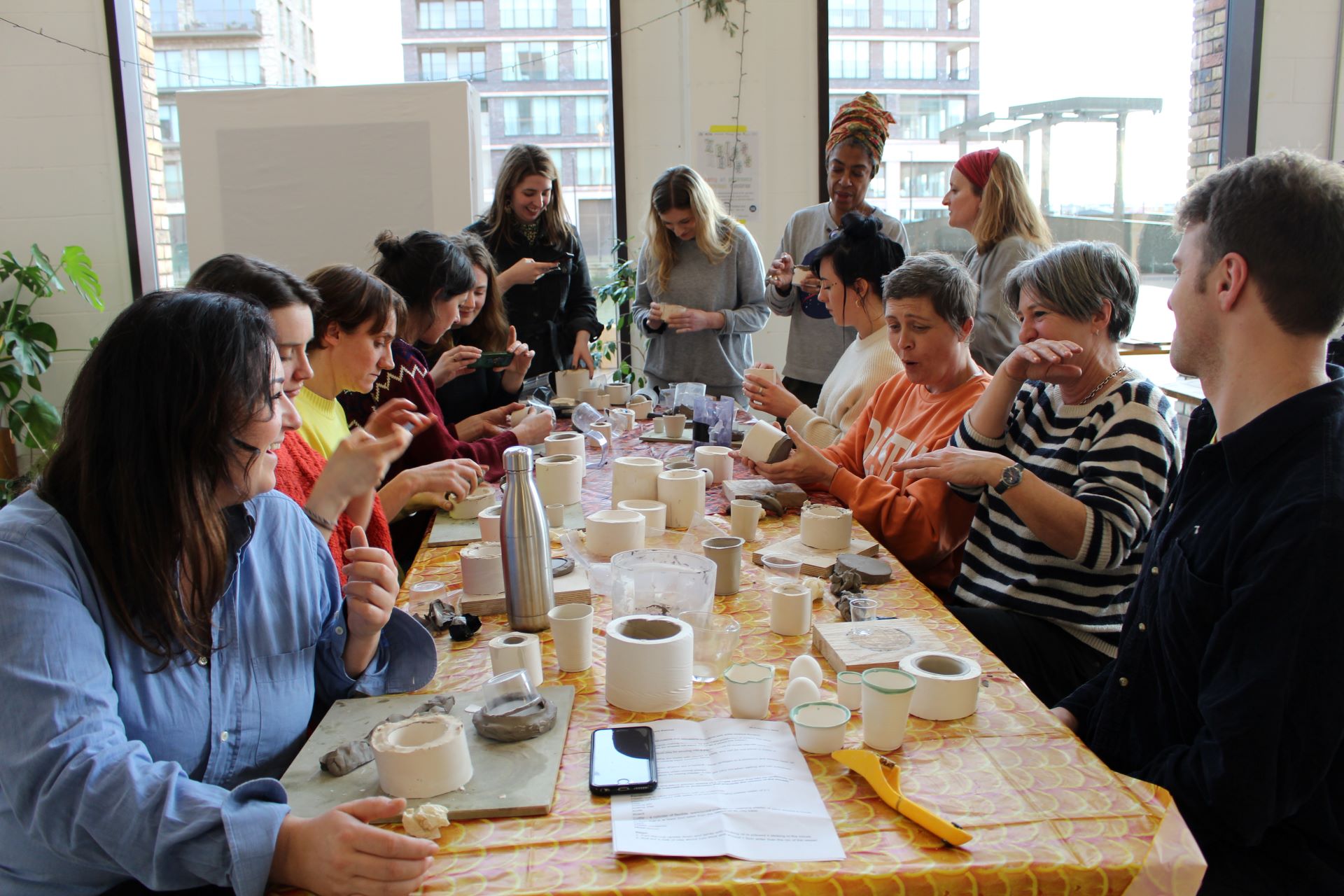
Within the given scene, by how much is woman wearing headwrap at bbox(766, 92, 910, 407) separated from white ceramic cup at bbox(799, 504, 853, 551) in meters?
2.08

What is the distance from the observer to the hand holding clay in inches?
36.8

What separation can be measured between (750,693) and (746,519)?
0.84 meters

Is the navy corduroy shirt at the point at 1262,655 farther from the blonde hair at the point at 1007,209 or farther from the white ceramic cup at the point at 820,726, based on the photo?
the blonde hair at the point at 1007,209

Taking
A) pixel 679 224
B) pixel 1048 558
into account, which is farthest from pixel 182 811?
pixel 679 224

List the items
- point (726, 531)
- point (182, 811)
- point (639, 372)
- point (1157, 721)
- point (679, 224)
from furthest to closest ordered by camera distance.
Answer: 1. point (639, 372)
2. point (679, 224)
3. point (726, 531)
4. point (1157, 721)
5. point (182, 811)

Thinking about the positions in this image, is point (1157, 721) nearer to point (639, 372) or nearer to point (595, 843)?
point (595, 843)

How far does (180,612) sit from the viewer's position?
1130 millimetres

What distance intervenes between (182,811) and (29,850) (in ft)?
0.86

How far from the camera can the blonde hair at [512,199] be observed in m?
4.15

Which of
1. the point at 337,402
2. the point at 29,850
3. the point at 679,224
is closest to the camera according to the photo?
the point at 29,850

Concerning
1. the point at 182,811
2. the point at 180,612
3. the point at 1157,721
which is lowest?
the point at 1157,721

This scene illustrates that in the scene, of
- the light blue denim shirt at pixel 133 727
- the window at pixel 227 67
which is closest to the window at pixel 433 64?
the window at pixel 227 67

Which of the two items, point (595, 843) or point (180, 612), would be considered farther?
point (180, 612)

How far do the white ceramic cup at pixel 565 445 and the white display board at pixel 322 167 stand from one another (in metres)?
2.90
